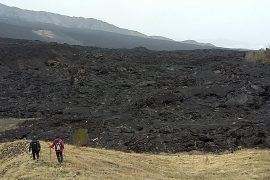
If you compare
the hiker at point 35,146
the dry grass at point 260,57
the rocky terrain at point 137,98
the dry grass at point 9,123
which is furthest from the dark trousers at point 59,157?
the dry grass at point 260,57

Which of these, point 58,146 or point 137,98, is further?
point 137,98

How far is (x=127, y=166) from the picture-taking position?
101ft

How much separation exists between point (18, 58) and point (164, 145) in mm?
43260

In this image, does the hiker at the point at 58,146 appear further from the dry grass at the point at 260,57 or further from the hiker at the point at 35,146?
the dry grass at the point at 260,57

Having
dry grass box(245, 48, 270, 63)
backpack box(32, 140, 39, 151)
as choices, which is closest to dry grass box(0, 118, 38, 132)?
backpack box(32, 140, 39, 151)

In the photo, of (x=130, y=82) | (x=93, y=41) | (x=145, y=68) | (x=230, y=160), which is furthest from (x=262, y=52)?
(x=93, y=41)

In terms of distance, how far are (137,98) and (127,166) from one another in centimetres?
2896

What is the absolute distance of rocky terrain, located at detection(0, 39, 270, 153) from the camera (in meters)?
44.9

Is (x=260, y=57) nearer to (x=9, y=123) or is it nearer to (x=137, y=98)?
(x=137, y=98)

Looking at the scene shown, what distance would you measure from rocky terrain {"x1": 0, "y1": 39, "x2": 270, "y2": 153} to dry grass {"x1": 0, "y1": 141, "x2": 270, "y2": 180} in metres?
6.27

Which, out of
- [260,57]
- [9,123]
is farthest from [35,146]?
[260,57]

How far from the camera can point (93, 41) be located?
→ 6673 inches

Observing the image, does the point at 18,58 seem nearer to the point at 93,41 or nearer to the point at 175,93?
the point at 175,93

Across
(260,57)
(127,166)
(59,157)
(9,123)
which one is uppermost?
(260,57)
